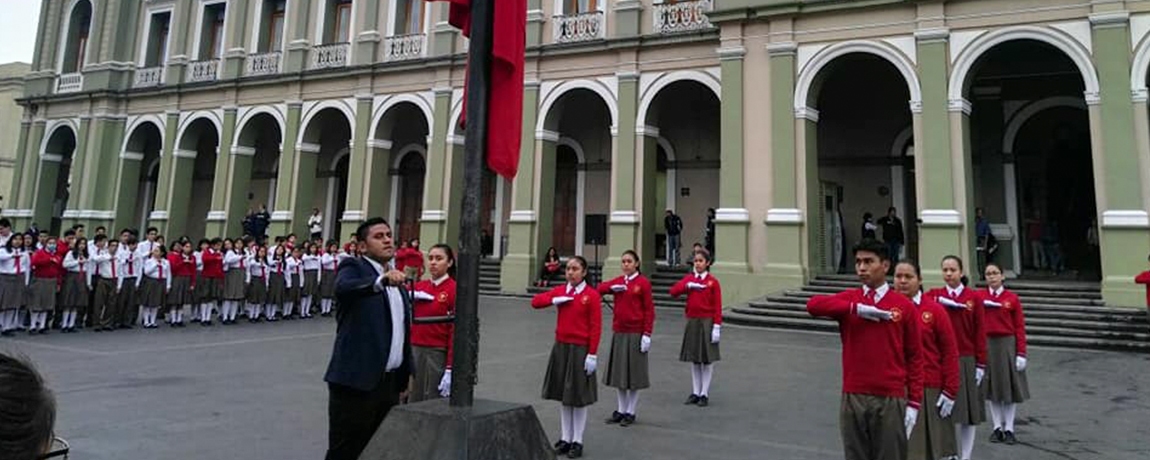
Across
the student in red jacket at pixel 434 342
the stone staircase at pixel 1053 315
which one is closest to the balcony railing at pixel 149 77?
the stone staircase at pixel 1053 315

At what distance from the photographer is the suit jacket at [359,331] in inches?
141

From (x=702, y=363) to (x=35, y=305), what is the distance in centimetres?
1231

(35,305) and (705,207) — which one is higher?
(705,207)

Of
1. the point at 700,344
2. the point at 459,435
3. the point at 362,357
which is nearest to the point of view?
the point at 459,435

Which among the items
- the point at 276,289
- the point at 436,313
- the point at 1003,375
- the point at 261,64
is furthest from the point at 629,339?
the point at 261,64

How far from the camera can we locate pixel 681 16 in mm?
18109

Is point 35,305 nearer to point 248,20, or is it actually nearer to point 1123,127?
point 248,20

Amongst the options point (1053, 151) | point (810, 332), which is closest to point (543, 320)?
point (810, 332)

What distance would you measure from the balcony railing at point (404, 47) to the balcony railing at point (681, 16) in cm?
794

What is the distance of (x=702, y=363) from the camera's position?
7270mm

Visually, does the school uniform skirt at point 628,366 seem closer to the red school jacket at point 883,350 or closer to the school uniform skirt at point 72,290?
the red school jacket at point 883,350

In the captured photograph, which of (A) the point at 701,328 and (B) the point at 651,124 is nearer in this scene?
(A) the point at 701,328

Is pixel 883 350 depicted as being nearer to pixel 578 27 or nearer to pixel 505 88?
pixel 505 88

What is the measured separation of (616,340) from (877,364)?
124 inches
